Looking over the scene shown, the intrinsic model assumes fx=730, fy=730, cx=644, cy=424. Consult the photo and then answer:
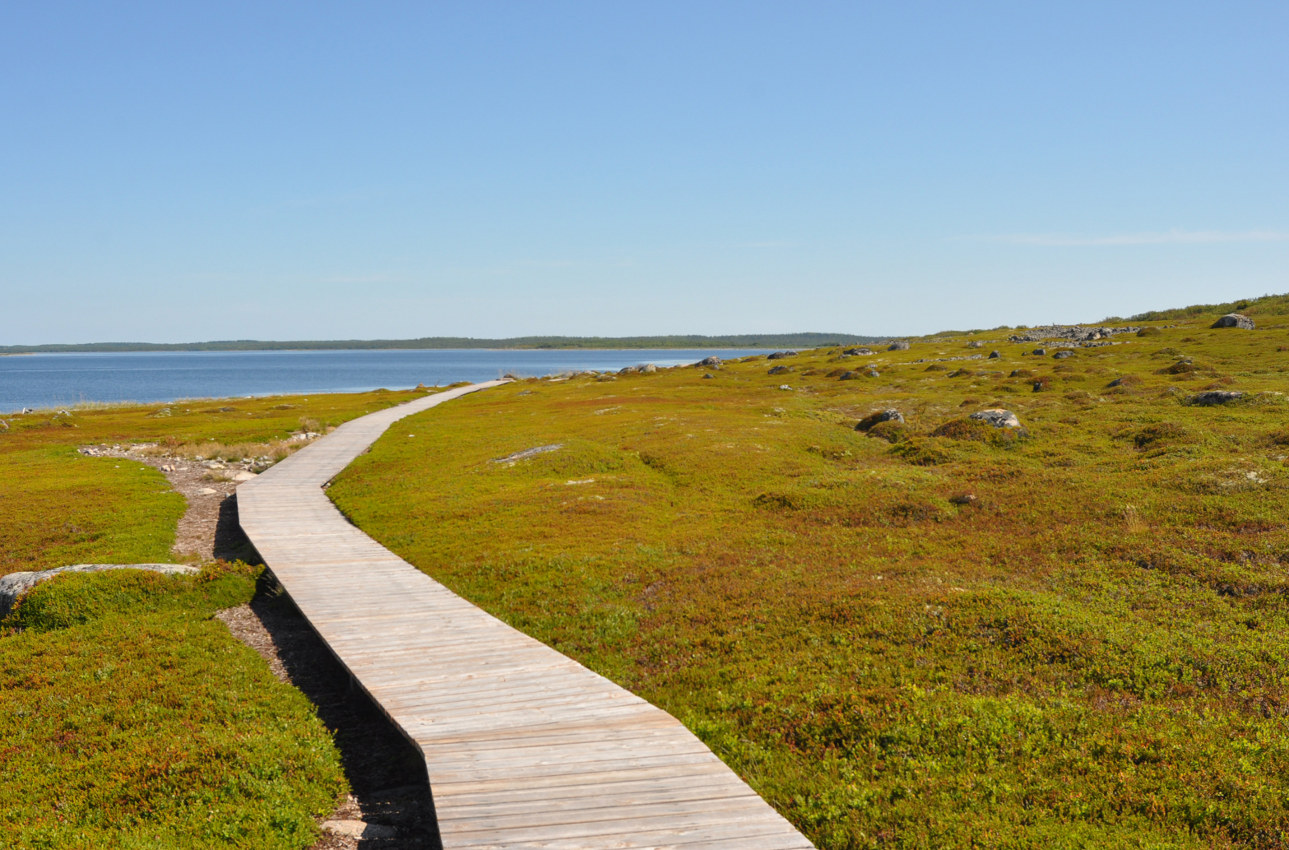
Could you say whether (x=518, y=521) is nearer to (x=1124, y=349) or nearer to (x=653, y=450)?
(x=653, y=450)

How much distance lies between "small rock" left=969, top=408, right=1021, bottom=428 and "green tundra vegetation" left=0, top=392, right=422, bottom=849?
37.2 meters

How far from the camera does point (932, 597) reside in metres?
17.0

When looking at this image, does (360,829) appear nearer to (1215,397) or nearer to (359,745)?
(359,745)

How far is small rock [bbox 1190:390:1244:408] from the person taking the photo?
43469 millimetres

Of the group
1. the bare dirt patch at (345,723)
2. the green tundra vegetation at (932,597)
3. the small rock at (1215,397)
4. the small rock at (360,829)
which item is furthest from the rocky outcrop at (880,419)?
the small rock at (360,829)

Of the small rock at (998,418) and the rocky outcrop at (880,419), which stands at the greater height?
the small rock at (998,418)

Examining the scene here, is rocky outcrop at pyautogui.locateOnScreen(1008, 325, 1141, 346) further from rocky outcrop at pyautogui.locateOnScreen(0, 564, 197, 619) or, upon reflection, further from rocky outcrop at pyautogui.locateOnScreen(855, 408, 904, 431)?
rocky outcrop at pyautogui.locateOnScreen(0, 564, 197, 619)

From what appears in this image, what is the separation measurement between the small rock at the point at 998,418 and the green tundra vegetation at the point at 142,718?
3715 centimetres

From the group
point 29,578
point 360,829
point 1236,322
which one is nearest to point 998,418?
point 360,829

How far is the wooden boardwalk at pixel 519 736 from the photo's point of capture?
8.95 metres

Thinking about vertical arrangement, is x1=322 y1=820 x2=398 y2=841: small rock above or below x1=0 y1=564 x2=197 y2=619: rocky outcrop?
below

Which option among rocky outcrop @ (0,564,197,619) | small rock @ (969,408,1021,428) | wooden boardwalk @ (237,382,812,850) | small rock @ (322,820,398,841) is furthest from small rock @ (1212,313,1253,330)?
rocky outcrop @ (0,564,197,619)

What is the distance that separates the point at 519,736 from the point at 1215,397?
50.1 m

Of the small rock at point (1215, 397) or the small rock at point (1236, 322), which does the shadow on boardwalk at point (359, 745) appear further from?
the small rock at point (1236, 322)
